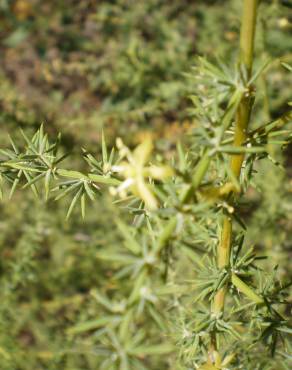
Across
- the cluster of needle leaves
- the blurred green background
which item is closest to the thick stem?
the cluster of needle leaves

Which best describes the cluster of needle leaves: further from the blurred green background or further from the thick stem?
the blurred green background

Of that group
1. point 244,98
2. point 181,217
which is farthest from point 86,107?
point 181,217

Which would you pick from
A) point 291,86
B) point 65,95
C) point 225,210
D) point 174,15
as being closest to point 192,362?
point 225,210

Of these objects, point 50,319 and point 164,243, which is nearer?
Answer: point 164,243

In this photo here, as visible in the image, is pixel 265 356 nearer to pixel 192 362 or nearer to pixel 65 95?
pixel 192 362

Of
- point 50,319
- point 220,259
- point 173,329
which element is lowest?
point 50,319

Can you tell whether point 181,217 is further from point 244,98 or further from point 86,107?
point 86,107

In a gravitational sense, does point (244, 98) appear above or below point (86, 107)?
above

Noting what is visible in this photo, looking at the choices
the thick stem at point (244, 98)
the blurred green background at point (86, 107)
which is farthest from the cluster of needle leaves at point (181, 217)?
the blurred green background at point (86, 107)

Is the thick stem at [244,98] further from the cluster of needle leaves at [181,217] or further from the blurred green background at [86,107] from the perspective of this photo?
Answer: the blurred green background at [86,107]
